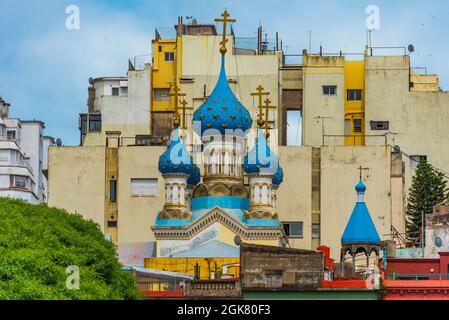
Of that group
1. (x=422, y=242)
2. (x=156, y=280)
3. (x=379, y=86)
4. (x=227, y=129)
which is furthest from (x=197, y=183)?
(x=379, y=86)

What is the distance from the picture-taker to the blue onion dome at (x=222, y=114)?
8362 cm

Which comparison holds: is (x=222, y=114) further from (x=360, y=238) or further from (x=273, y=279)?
(x=273, y=279)

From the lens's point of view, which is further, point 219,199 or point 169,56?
point 169,56

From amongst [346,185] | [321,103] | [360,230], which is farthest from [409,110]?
[360,230]

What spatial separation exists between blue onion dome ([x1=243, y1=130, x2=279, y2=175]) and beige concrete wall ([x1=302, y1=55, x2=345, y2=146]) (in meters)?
22.6

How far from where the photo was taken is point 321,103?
107875mm

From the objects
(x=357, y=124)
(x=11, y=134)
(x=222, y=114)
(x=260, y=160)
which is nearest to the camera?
(x=260, y=160)

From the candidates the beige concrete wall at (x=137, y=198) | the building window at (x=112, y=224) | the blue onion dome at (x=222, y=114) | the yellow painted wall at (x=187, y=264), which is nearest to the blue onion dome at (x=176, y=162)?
the blue onion dome at (x=222, y=114)

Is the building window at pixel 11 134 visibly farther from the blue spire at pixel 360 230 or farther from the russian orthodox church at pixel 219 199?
the blue spire at pixel 360 230

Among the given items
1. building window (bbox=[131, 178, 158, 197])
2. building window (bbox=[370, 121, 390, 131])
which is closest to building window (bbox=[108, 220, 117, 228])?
building window (bbox=[131, 178, 158, 197])

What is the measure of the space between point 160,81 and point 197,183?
25304 millimetres

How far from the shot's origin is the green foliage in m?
43.4

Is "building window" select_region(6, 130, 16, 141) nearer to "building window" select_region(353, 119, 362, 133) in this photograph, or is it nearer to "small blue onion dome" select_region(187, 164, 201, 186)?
"building window" select_region(353, 119, 362, 133)

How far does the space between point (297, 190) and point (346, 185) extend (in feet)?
9.71
